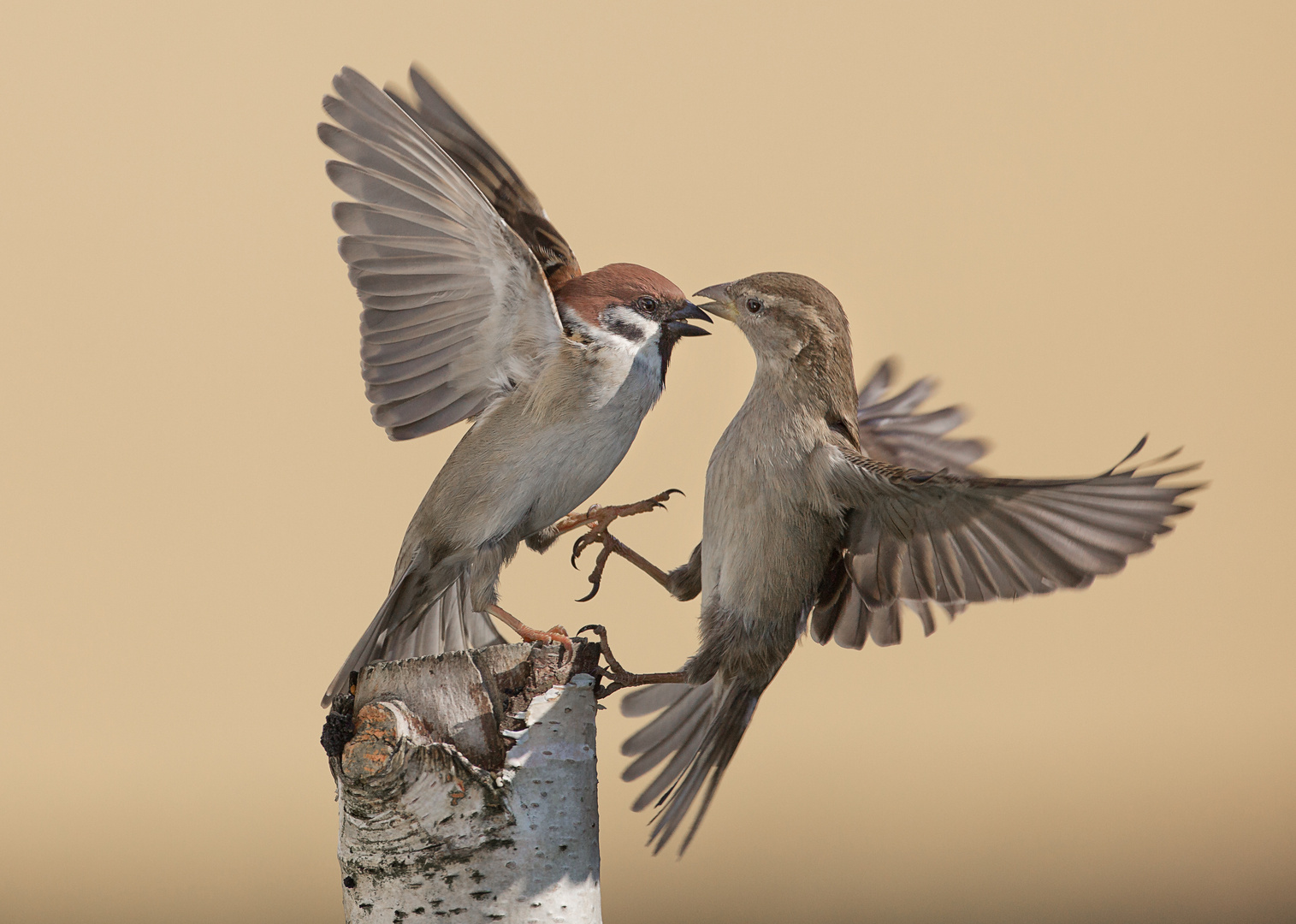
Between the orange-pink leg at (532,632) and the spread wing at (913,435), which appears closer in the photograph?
the orange-pink leg at (532,632)

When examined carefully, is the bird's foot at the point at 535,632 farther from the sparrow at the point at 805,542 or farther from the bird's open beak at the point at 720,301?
the bird's open beak at the point at 720,301

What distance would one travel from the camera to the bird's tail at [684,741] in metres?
2.90

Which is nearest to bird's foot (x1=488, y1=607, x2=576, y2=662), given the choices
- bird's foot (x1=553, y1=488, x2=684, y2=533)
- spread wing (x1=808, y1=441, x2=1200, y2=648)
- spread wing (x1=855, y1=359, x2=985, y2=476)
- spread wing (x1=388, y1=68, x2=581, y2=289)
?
bird's foot (x1=553, y1=488, x2=684, y2=533)

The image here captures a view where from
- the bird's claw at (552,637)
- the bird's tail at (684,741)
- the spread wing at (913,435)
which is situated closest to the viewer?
the bird's claw at (552,637)

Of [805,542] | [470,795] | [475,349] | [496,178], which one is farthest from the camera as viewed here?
[496,178]

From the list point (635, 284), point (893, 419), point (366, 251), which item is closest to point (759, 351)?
point (635, 284)

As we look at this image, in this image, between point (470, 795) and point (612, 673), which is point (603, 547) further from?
point (470, 795)

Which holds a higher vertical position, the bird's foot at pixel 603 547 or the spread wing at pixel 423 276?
the spread wing at pixel 423 276

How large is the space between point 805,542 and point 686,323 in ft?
2.31

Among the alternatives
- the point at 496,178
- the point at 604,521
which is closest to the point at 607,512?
the point at 604,521

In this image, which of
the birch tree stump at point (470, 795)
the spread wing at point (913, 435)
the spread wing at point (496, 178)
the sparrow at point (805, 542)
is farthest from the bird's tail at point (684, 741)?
the spread wing at point (496, 178)

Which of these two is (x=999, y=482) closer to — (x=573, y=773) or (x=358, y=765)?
(x=573, y=773)

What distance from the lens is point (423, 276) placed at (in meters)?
3.03

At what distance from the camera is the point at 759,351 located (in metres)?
3.00
